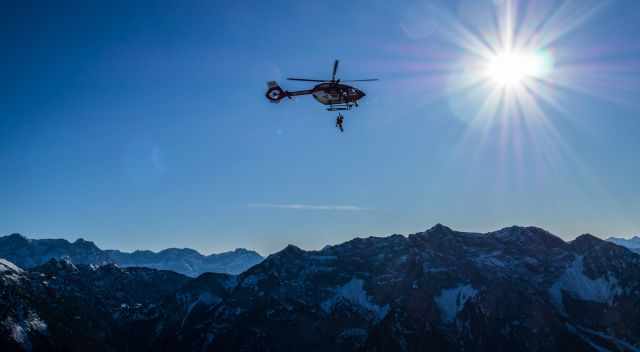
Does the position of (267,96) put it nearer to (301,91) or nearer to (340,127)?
(301,91)

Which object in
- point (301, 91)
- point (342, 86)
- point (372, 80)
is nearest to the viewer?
point (372, 80)

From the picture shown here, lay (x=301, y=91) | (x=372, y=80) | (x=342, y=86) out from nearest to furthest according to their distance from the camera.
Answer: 1. (x=372, y=80)
2. (x=342, y=86)
3. (x=301, y=91)

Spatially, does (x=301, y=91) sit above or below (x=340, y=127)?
above

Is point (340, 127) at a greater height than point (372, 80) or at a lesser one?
lesser

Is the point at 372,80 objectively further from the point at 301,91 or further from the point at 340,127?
the point at 301,91

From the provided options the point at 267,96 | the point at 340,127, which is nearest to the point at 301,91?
the point at 267,96

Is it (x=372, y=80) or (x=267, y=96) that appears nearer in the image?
(x=372, y=80)

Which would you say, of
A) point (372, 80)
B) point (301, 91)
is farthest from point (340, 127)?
point (301, 91)

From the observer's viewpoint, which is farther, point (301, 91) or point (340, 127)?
point (301, 91)
